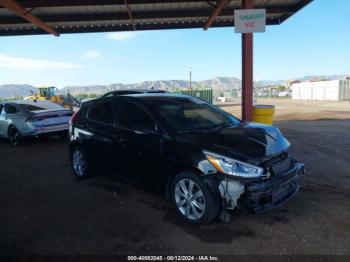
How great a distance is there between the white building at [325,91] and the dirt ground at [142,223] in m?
46.1

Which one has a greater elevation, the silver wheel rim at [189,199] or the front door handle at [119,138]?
the front door handle at [119,138]

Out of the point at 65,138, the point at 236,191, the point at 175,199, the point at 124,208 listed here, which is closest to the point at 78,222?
the point at 124,208

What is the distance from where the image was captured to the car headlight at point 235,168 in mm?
3322

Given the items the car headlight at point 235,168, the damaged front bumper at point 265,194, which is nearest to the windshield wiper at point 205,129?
the car headlight at point 235,168

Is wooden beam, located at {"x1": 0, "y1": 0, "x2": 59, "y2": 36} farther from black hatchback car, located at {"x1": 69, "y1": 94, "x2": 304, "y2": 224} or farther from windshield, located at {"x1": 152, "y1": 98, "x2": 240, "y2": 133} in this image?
windshield, located at {"x1": 152, "y1": 98, "x2": 240, "y2": 133}

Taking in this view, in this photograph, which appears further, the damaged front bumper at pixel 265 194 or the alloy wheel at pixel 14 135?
the alloy wheel at pixel 14 135

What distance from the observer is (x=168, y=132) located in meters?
3.95

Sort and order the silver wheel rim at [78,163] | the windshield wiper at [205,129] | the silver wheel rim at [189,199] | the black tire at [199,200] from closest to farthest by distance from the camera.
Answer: the black tire at [199,200] → the silver wheel rim at [189,199] → the windshield wiper at [205,129] → the silver wheel rim at [78,163]

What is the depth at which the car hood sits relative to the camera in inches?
136

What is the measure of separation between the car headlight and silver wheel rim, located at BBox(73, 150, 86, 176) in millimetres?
3193

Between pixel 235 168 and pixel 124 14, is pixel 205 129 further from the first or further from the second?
pixel 124 14

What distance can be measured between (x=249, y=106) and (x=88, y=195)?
19.2 ft

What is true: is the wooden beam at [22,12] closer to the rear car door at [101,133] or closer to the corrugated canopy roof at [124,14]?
the corrugated canopy roof at [124,14]

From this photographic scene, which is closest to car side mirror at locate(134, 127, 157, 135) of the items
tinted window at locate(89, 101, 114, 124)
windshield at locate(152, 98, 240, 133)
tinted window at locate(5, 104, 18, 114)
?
windshield at locate(152, 98, 240, 133)
